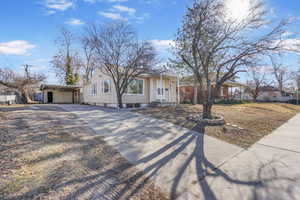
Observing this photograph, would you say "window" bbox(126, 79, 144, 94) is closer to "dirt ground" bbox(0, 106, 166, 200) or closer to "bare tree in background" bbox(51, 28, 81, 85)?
"dirt ground" bbox(0, 106, 166, 200)

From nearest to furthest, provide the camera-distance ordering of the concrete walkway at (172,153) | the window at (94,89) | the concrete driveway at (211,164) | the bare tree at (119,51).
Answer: the concrete driveway at (211,164) < the concrete walkway at (172,153) < the bare tree at (119,51) < the window at (94,89)

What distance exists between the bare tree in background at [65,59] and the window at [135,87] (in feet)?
61.5

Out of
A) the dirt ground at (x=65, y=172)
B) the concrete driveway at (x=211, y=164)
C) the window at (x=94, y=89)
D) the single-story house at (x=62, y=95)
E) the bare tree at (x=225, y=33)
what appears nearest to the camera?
the dirt ground at (x=65, y=172)

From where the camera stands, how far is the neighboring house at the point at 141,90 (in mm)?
14297

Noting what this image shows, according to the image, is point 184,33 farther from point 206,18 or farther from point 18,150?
point 18,150

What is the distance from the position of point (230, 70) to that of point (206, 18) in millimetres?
2677

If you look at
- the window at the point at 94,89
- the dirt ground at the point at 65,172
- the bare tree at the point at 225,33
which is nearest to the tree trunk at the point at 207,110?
the bare tree at the point at 225,33

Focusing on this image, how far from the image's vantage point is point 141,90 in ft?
48.8

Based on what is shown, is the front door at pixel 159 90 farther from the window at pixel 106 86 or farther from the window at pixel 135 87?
the window at pixel 106 86

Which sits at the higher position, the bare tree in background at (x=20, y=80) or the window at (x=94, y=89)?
the bare tree in background at (x=20, y=80)

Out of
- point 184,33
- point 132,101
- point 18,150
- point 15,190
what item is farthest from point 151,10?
point 15,190

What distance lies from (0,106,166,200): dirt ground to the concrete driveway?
1.31 ft

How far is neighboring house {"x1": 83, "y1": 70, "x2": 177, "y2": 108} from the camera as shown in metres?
14.3

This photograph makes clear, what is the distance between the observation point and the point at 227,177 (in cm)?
295
